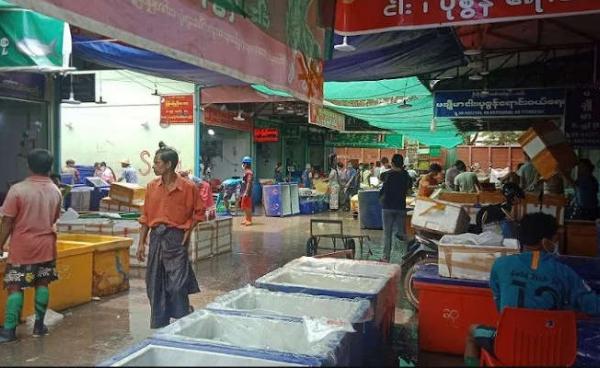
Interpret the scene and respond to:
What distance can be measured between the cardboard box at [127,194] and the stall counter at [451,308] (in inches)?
284

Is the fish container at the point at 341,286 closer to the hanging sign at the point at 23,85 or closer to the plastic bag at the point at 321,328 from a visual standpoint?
the plastic bag at the point at 321,328

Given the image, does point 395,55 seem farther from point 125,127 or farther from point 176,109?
point 125,127

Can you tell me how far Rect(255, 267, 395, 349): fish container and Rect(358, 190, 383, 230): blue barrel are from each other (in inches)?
370

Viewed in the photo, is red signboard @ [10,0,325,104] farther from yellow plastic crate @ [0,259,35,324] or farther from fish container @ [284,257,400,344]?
yellow plastic crate @ [0,259,35,324]

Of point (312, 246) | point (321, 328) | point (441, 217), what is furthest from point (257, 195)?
point (321, 328)

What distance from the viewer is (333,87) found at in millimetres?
10805

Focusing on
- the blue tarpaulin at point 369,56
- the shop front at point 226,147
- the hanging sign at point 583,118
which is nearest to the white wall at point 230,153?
the shop front at point 226,147

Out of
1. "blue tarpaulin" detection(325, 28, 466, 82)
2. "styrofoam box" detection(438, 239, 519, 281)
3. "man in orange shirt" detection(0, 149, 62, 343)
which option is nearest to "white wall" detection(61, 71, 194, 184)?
"blue tarpaulin" detection(325, 28, 466, 82)

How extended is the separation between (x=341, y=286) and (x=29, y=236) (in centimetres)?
283

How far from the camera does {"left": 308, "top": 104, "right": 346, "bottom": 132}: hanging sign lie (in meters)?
13.7

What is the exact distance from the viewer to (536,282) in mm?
2990

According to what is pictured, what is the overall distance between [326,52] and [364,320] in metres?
2.45

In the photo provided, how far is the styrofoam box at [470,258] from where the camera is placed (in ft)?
14.4

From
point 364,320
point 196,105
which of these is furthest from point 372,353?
point 196,105
